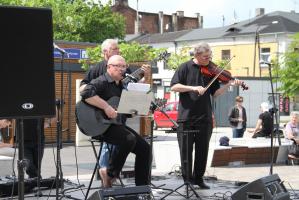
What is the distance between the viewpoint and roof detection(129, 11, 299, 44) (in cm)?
4722

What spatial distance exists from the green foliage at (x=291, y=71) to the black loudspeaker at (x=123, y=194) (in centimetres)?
2175

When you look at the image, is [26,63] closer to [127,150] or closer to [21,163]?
[21,163]

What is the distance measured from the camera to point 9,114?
15.7 ft

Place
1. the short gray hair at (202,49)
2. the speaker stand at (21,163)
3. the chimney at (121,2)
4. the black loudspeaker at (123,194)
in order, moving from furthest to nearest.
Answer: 1. the chimney at (121,2)
2. the short gray hair at (202,49)
3. the black loudspeaker at (123,194)
4. the speaker stand at (21,163)

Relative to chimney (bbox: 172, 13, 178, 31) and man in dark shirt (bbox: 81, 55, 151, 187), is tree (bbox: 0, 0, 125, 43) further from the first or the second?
chimney (bbox: 172, 13, 178, 31)

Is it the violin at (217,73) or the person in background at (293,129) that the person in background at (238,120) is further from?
the violin at (217,73)

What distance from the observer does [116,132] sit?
260 inches

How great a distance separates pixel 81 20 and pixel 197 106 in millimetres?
27142

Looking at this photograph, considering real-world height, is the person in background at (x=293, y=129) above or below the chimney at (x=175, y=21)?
below

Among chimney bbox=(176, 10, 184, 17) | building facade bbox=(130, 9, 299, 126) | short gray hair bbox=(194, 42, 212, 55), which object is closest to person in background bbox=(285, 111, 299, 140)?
short gray hair bbox=(194, 42, 212, 55)

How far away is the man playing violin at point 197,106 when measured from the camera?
7.59 m

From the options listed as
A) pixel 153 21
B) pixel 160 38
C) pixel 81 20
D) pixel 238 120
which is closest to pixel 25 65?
pixel 238 120

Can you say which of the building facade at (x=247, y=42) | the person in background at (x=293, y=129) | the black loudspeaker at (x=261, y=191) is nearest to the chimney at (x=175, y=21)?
the building facade at (x=247, y=42)

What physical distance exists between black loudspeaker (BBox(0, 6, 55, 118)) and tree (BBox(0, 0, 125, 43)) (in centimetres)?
2550
